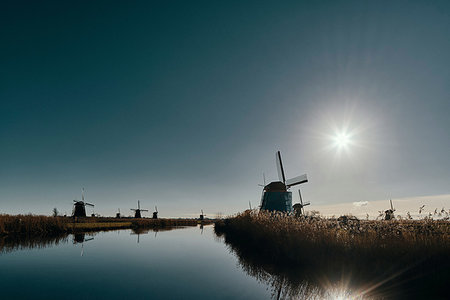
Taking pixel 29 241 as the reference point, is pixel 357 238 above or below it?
above

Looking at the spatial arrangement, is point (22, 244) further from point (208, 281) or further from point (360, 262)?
point (360, 262)

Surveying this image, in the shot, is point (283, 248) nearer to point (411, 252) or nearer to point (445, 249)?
point (411, 252)

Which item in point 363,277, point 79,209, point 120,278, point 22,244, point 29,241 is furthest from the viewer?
point 79,209

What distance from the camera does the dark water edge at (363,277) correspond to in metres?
6.42

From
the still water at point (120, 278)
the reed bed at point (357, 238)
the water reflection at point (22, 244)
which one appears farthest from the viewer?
the water reflection at point (22, 244)

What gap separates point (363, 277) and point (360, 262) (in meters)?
0.73

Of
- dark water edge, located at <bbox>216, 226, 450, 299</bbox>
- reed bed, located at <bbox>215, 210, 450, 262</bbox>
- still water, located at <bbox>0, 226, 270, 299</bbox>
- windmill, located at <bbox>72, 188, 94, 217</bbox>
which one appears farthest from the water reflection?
windmill, located at <bbox>72, 188, 94, 217</bbox>

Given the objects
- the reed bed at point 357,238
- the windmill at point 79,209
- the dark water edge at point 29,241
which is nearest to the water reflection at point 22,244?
the dark water edge at point 29,241

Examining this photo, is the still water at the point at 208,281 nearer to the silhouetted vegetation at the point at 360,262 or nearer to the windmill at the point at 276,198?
the silhouetted vegetation at the point at 360,262

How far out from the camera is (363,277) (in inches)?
305

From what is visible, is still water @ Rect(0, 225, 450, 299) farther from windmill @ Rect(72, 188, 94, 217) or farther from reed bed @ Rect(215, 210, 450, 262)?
windmill @ Rect(72, 188, 94, 217)

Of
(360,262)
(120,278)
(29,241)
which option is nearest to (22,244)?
(29,241)

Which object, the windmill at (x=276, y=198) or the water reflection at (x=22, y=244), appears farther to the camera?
the windmill at (x=276, y=198)

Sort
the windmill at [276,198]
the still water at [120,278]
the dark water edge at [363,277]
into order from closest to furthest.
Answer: the dark water edge at [363,277] → the still water at [120,278] → the windmill at [276,198]
